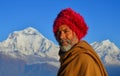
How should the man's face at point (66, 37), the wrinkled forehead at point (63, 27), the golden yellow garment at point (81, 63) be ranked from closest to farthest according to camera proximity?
the golden yellow garment at point (81, 63) < the man's face at point (66, 37) < the wrinkled forehead at point (63, 27)

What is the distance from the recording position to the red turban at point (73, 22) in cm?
521

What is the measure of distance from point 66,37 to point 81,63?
53 centimetres

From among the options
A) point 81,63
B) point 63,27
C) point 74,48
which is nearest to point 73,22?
point 63,27

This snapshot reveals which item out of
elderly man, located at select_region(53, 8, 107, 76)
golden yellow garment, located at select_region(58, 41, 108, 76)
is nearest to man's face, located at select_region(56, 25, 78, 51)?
elderly man, located at select_region(53, 8, 107, 76)

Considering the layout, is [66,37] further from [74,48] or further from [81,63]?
[81,63]

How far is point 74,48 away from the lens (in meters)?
4.97

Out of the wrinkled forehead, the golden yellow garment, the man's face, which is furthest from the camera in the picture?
the wrinkled forehead

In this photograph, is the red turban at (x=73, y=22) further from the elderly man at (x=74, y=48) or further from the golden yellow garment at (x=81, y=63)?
the golden yellow garment at (x=81, y=63)

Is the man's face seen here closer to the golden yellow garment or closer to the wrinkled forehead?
the wrinkled forehead

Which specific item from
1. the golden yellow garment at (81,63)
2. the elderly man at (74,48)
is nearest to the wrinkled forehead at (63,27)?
the elderly man at (74,48)

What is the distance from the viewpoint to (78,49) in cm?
492

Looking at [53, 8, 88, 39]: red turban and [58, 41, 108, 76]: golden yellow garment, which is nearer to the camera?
[58, 41, 108, 76]: golden yellow garment

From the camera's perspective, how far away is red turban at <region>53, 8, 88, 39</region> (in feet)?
17.1

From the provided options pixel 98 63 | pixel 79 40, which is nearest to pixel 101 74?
pixel 98 63
